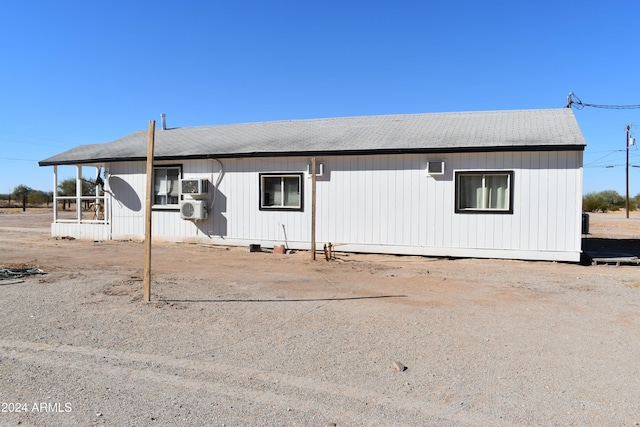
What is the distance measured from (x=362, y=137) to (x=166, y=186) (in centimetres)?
630

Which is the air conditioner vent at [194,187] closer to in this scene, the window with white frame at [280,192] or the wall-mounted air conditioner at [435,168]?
the window with white frame at [280,192]

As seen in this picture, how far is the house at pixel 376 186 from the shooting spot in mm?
10773

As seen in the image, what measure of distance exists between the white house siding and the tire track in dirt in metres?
8.29

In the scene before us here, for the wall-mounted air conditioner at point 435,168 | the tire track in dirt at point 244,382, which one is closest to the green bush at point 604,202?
the wall-mounted air conditioner at point 435,168

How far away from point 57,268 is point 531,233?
10546 mm

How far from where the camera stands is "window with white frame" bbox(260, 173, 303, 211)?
12781 mm

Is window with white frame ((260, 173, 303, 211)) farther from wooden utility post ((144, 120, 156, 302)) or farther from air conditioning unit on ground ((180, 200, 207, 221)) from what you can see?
wooden utility post ((144, 120, 156, 302))

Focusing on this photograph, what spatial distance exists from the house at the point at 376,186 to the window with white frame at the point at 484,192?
0.02 metres

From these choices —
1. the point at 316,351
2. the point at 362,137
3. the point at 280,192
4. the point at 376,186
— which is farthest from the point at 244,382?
the point at 362,137

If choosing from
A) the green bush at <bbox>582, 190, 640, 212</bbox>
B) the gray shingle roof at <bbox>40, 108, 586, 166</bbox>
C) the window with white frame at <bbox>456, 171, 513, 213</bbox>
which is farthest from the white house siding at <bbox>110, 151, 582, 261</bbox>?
the green bush at <bbox>582, 190, 640, 212</bbox>

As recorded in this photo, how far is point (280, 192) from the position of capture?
12922mm

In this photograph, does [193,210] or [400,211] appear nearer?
[400,211]

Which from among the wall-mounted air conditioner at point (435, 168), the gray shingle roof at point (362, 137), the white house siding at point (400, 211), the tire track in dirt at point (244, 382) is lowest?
the tire track in dirt at point (244, 382)

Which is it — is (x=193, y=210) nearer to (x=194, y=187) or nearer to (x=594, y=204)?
(x=194, y=187)
